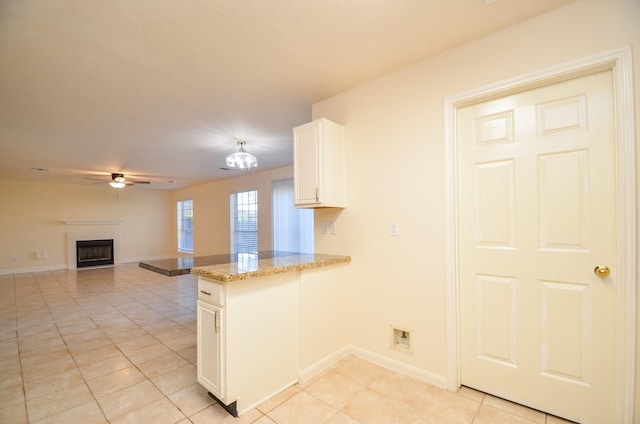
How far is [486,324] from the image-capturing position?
199 cm

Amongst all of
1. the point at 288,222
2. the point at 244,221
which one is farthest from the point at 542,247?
the point at 244,221

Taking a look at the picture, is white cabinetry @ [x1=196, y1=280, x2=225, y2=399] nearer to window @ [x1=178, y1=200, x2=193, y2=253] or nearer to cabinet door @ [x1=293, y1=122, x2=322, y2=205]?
cabinet door @ [x1=293, y1=122, x2=322, y2=205]

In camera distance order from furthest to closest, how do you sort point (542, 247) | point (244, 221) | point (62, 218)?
point (62, 218)
point (244, 221)
point (542, 247)

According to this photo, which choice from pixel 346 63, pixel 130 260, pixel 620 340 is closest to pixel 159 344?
pixel 346 63

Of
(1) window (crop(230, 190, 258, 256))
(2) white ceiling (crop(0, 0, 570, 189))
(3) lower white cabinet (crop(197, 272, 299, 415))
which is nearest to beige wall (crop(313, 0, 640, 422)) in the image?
(2) white ceiling (crop(0, 0, 570, 189))

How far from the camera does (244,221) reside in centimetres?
723

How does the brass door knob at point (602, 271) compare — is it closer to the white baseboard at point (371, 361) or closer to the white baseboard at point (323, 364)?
the white baseboard at point (371, 361)

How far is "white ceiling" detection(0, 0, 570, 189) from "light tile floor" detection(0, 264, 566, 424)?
7.84 ft

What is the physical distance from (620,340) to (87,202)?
10646mm

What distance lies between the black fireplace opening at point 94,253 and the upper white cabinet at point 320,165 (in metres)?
8.37

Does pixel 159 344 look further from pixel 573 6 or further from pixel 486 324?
pixel 573 6

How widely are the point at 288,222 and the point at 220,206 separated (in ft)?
9.17

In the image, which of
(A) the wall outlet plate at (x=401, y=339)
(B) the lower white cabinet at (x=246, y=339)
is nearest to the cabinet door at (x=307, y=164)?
(B) the lower white cabinet at (x=246, y=339)

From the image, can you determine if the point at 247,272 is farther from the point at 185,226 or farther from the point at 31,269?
the point at 31,269
